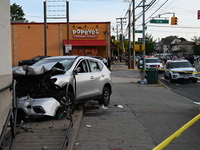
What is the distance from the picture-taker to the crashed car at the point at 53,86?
676cm

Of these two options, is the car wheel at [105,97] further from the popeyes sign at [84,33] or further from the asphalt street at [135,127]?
the popeyes sign at [84,33]

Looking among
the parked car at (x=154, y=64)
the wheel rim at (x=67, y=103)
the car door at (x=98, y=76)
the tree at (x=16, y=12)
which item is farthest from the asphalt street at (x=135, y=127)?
the tree at (x=16, y=12)

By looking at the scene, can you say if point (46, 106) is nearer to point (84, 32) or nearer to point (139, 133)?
point (139, 133)

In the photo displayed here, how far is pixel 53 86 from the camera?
7.00 meters

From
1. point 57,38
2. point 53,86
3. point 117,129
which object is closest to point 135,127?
point 117,129

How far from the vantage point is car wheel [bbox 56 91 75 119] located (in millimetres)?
7238

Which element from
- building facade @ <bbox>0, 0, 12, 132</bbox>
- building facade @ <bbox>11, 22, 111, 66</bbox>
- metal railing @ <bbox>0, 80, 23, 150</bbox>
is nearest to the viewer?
metal railing @ <bbox>0, 80, 23, 150</bbox>

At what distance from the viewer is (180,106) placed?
10.9 meters

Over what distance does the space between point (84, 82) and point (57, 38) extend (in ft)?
118

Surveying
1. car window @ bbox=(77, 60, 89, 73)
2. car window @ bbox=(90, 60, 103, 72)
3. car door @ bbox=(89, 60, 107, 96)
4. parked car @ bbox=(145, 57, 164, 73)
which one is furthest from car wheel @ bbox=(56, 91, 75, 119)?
parked car @ bbox=(145, 57, 164, 73)

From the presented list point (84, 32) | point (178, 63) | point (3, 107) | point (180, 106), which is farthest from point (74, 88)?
point (84, 32)

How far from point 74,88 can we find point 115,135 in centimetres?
212

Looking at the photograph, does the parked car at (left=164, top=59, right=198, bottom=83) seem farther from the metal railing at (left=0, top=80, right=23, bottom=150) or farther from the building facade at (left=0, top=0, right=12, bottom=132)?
the metal railing at (left=0, top=80, right=23, bottom=150)

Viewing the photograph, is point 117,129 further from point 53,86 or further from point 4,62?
point 4,62
